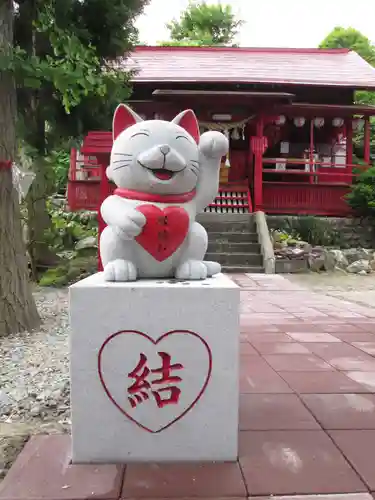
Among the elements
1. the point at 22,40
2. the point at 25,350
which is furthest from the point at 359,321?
the point at 22,40

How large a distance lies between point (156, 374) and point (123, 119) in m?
1.30

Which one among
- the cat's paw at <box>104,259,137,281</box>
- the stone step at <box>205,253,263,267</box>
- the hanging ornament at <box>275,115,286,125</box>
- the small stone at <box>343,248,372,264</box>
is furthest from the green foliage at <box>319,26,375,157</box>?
the cat's paw at <box>104,259,137,281</box>

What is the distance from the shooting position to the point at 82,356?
6.75 feet

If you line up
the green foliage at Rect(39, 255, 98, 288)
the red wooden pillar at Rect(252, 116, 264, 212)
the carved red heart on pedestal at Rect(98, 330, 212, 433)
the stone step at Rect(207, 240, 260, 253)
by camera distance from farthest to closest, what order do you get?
the red wooden pillar at Rect(252, 116, 264, 212) < the stone step at Rect(207, 240, 260, 253) < the green foliage at Rect(39, 255, 98, 288) < the carved red heart on pedestal at Rect(98, 330, 212, 433)

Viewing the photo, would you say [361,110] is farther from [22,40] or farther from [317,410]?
[317,410]

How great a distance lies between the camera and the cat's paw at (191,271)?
91.9 inches

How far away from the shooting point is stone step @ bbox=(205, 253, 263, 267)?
932cm

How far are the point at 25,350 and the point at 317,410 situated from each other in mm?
2428

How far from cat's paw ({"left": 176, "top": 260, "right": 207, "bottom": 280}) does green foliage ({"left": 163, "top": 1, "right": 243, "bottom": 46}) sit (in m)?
24.1

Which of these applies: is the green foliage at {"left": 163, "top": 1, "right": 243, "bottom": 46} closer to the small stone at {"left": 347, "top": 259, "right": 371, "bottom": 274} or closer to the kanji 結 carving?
the small stone at {"left": 347, "top": 259, "right": 371, "bottom": 274}

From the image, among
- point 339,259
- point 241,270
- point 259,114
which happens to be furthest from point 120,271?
point 259,114

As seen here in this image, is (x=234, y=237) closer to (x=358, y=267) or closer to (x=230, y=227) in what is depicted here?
(x=230, y=227)

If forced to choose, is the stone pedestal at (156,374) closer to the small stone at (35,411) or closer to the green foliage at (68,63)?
the small stone at (35,411)

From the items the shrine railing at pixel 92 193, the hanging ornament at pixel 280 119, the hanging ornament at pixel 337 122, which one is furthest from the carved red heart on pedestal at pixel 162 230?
the hanging ornament at pixel 337 122
